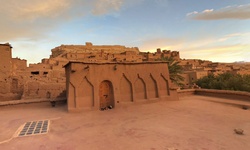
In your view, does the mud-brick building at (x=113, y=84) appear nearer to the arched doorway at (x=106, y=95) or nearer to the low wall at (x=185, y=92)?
the arched doorway at (x=106, y=95)

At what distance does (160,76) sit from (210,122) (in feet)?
21.6

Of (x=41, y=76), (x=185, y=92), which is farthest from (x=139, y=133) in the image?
(x=41, y=76)

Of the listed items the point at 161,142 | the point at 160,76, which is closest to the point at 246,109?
the point at 160,76

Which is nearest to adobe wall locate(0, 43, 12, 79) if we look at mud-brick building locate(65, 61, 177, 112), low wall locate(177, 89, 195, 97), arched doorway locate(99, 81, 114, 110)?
mud-brick building locate(65, 61, 177, 112)

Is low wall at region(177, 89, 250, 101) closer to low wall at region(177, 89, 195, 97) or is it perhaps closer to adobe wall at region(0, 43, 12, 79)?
low wall at region(177, 89, 195, 97)

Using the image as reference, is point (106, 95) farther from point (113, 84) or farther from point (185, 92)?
point (185, 92)

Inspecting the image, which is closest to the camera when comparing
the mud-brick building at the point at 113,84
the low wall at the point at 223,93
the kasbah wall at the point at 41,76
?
the mud-brick building at the point at 113,84

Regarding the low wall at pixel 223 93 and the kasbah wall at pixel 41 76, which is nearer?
the low wall at pixel 223 93

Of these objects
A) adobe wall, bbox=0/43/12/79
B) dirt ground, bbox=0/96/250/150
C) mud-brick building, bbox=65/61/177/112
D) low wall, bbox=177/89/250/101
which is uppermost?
adobe wall, bbox=0/43/12/79

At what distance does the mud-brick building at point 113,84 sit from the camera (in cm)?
1095

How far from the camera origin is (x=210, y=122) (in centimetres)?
770

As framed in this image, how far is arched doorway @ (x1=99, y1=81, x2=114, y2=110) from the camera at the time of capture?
11.8m

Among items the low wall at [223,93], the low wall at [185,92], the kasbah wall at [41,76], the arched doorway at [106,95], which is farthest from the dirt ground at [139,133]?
the low wall at [185,92]

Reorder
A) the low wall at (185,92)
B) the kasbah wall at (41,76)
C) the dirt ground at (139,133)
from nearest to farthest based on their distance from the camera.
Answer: the dirt ground at (139,133), the kasbah wall at (41,76), the low wall at (185,92)
